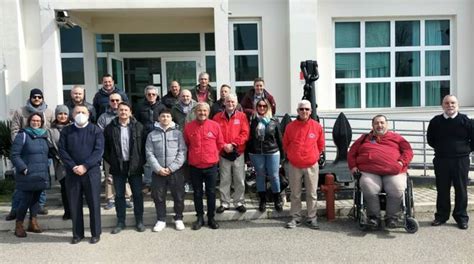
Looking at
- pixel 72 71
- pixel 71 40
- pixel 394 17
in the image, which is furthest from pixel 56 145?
pixel 394 17

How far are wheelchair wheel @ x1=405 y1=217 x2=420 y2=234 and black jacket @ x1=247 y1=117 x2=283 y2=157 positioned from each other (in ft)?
6.24

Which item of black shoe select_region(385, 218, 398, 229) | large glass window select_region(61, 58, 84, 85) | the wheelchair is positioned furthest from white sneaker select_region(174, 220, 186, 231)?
large glass window select_region(61, 58, 84, 85)

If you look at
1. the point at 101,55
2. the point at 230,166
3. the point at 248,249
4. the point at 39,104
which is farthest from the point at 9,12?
the point at 248,249

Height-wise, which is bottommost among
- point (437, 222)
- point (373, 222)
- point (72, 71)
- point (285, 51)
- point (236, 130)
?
point (437, 222)

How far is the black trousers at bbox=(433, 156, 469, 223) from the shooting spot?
6.01 meters

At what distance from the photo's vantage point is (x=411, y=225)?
5.78 m

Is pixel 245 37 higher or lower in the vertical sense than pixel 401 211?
higher

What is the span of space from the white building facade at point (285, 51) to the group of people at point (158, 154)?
4588 millimetres

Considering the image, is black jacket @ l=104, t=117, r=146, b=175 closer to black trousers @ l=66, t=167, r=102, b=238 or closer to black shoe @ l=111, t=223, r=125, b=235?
black trousers @ l=66, t=167, r=102, b=238

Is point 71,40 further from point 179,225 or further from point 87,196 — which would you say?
point 179,225

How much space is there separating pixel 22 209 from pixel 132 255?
179cm

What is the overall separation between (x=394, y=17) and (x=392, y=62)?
115cm

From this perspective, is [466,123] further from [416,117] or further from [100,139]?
[416,117]

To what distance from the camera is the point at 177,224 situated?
6.16 m
